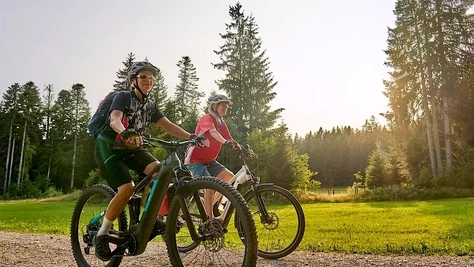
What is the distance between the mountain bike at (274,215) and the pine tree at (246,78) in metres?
34.0

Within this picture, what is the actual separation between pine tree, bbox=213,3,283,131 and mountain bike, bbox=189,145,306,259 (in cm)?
3397

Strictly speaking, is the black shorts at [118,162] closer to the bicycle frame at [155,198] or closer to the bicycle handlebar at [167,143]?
the bicycle frame at [155,198]

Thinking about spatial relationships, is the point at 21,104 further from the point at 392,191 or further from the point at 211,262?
the point at 211,262

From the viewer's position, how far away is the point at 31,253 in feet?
22.2

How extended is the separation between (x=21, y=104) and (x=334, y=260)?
60453mm

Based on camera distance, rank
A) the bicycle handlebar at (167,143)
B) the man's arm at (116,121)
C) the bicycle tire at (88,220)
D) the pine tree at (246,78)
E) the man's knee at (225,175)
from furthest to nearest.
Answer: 1. the pine tree at (246,78)
2. the man's knee at (225,175)
3. the bicycle tire at (88,220)
4. the bicycle handlebar at (167,143)
5. the man's arm at (116,121)

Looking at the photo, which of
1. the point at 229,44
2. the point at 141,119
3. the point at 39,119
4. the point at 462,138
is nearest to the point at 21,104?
the point at 39,119

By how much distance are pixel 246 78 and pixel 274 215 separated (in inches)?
1445

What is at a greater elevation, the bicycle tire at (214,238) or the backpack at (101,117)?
the backpack at (101,117)

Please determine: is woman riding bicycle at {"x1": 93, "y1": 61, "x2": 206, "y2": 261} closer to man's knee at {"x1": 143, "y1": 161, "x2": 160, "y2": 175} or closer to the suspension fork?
man's knee at {"x1": 143, "y1": 161, "x2": 160, "y2": 175}

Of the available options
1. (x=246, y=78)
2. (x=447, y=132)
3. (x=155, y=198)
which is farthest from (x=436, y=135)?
(x=155, y=198)

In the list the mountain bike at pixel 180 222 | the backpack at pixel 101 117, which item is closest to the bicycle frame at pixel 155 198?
the mountain bike at pixel 180 222

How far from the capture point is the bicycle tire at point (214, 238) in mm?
3438

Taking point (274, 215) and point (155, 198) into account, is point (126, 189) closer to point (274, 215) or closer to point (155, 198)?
point (155, 198)
